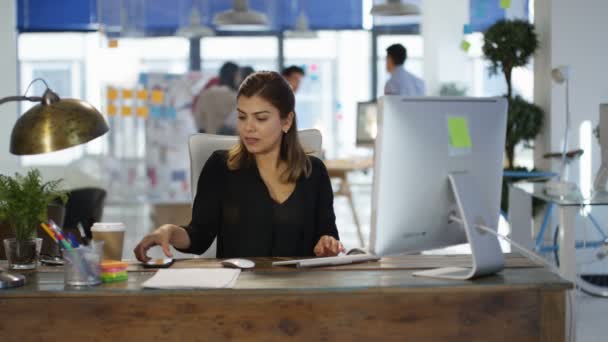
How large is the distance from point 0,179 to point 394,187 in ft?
3.46

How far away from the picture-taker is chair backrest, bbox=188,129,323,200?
3076mm

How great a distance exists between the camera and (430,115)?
2.20m

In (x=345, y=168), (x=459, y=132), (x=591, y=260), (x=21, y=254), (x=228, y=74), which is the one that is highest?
(x=228, y=74)

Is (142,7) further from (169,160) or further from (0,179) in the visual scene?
(0,179)

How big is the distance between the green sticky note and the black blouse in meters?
0.77

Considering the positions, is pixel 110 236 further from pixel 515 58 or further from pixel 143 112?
pixel 143 112

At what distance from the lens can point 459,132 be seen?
226 cm

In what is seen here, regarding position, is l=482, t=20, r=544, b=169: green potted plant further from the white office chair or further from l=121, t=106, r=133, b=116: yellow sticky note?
l=121, t=106, r=133, b=116: yellow sticky note

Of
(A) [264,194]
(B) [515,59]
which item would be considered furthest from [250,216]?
(B) [515,59]

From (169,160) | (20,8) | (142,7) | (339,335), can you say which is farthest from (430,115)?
(20,8)

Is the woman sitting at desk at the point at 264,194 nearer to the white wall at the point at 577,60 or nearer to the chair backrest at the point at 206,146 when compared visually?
the chair backrest at the point at 206,146

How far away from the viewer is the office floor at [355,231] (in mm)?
4762

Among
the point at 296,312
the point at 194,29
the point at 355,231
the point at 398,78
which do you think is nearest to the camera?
the point at 296,312

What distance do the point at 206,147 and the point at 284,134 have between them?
314 mm
